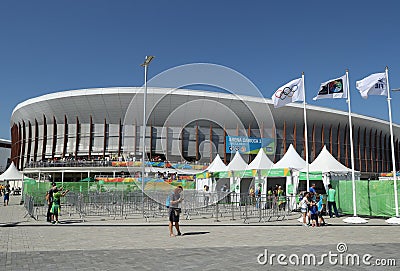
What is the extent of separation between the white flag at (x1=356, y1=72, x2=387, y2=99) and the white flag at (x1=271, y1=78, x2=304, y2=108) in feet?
10.9

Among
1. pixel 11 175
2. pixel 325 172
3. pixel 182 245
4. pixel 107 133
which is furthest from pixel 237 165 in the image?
pixel 107 133

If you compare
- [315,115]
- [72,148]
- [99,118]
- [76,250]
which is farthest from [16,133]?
[76,250]

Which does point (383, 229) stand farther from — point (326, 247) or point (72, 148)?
point (72, 148)

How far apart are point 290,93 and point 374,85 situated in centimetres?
436

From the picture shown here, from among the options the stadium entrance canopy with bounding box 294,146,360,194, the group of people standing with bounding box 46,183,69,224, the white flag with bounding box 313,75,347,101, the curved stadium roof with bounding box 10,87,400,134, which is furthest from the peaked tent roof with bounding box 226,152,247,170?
the curved stadium roof with bounding box 10,87,400,134

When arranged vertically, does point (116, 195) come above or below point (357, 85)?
below

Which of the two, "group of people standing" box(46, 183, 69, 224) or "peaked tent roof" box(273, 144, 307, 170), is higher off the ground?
"peaked tent roof" box(273, 144, 307, 170)

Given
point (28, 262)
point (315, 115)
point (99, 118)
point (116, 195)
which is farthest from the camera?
point (315, 115)

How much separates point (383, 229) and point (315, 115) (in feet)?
199

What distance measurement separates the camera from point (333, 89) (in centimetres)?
2031

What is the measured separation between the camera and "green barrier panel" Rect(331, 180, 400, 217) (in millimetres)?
19306

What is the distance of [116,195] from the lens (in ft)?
79.1

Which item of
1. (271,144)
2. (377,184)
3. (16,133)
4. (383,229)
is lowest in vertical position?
(383,229)

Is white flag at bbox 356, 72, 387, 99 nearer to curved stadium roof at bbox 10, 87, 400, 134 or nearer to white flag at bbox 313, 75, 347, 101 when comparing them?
white flag at bbox 313, 75, 347, 101
